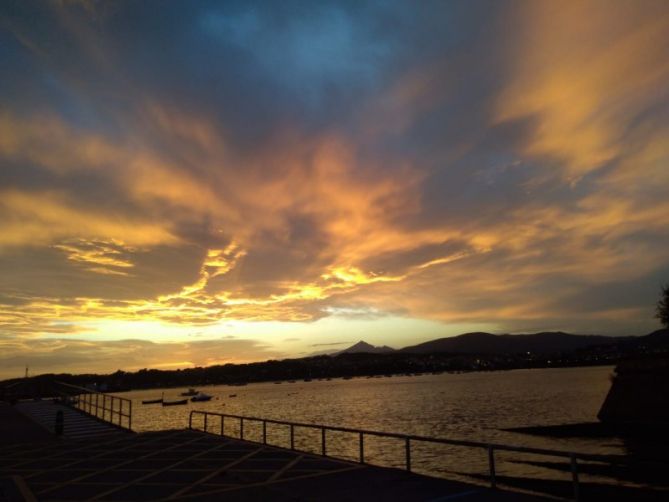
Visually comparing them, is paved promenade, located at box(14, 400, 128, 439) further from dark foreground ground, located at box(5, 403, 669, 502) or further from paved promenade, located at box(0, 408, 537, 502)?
paved promenade, located at box(0, 408, 537, 502)

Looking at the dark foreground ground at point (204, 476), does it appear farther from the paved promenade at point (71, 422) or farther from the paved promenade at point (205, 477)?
the paved promenade at point (71, 422)

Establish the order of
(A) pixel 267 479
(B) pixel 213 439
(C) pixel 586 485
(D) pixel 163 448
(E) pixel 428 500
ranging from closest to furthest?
(E) pixel 428 500
(A) pixel 267 479
(D) pixel 163 448
(B) pixel 213 439
(C) pixel 586 485

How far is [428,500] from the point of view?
1132 centimetres

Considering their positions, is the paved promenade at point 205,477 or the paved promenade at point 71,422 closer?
the paved promenade at point 205,477

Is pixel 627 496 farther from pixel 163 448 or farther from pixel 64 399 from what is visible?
pixel 64 399

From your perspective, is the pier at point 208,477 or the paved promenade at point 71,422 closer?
the pier at point 208,477

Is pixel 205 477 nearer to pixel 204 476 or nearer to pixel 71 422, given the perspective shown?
pixel 204 476

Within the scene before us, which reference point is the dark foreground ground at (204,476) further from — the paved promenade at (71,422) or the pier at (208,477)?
the paved promenade at (71,422)

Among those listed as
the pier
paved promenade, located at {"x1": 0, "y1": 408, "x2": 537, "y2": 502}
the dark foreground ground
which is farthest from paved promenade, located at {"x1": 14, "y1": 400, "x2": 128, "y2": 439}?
the pier

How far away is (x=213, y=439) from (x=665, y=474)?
1053 inches

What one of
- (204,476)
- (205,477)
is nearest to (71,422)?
(204,476)

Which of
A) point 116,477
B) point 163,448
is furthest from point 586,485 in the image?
point 116,477

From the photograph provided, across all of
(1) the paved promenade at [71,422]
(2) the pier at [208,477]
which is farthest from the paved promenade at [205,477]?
(1) the paved promenade at [71,422]

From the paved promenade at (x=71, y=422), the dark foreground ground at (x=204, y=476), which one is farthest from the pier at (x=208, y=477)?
the paved promenade at (x=71, y=422)
